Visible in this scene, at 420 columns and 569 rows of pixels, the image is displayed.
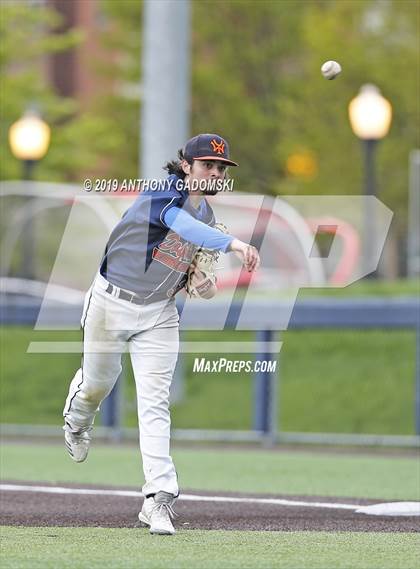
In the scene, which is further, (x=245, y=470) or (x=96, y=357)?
(x=245, y=470)

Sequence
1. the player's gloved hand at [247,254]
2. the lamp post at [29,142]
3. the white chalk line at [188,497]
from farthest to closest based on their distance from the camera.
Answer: the lamp post at [29,142] < the white chalk line at [188,497] < the player's gloved hand at [247,254]

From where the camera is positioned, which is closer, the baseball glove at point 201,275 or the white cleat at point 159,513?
the white cleat at point 159,513

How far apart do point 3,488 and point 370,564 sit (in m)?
4.21

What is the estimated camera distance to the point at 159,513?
7.31 m

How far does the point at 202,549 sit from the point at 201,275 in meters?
1.70

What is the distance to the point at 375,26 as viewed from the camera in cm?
2769

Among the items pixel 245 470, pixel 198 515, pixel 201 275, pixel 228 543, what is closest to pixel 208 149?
pixel 201 275

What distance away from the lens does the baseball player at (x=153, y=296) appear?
7449 mm

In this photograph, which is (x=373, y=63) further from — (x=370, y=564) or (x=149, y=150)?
(x=370, y=564)

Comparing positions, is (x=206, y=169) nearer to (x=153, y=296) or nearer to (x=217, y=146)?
(x=217, y=146)

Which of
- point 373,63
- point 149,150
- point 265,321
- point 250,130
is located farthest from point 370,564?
point 250,130

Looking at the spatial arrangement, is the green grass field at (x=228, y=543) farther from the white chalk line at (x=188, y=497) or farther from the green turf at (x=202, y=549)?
the white chalk line at (x=188, y=497)

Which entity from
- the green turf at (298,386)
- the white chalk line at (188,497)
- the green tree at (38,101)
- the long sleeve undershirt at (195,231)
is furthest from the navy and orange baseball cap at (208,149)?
the green tree at (38,101)

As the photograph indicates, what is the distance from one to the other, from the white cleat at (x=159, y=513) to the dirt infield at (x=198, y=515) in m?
0.29
